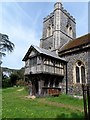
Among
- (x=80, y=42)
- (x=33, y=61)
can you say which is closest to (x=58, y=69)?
(x=33, y=61)

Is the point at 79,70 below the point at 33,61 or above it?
below

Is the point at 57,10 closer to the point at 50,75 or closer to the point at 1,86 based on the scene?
the point at 50,75

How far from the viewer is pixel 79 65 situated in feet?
67.5

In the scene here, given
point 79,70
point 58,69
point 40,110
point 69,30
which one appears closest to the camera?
point 40,110

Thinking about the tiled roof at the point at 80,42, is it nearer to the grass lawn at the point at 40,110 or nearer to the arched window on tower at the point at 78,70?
the arched window on tower at the point at 78,70

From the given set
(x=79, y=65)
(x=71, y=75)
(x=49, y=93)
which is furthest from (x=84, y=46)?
(x=49, y=93)

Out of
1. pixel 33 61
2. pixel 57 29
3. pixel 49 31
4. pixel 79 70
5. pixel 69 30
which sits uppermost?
pixel 69 30

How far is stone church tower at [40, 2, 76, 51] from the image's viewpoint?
2678 cm

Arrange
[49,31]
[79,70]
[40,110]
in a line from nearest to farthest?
[40,110]
[79,70]
[49,31]

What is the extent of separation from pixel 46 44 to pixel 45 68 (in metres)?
10.5

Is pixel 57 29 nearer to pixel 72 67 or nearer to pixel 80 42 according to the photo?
pixel 80 42

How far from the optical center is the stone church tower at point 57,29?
2678 centimetres

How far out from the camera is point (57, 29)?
26.9 m

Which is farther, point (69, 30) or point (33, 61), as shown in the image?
point (69, 30)
